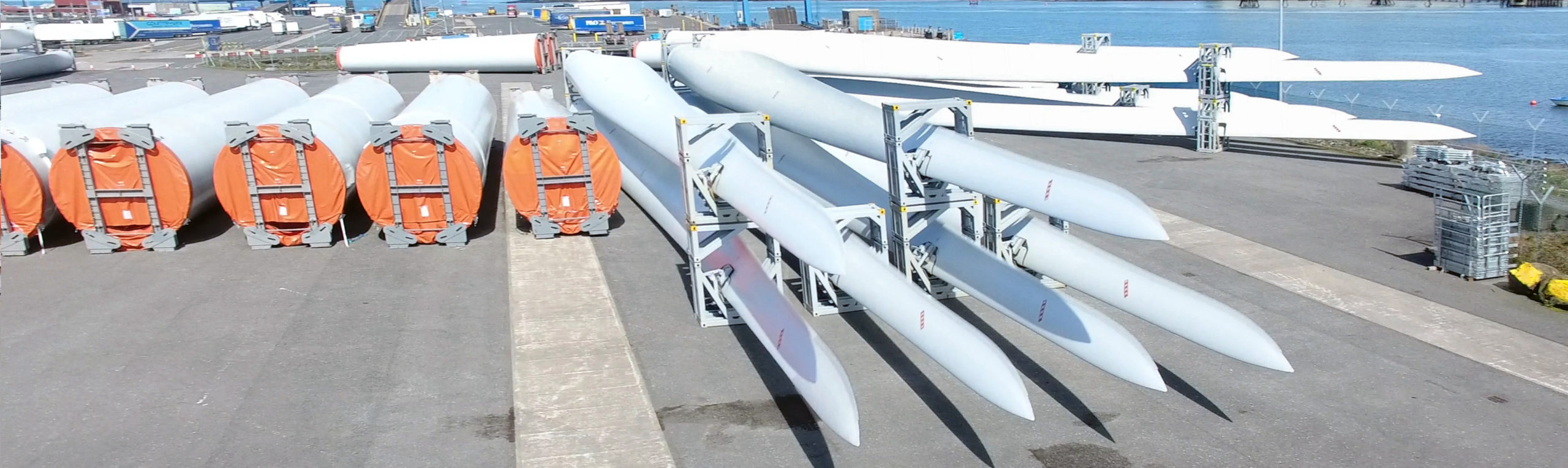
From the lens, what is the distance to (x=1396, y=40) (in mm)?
79312

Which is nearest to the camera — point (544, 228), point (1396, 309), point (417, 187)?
point (1396, 309)

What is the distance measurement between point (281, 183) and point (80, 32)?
91.4 meters

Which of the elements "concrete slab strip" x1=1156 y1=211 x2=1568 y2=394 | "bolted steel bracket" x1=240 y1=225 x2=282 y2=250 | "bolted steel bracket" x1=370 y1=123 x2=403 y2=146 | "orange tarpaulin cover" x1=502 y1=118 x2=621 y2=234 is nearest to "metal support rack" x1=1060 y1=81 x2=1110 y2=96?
"concrete slab strip" x1=1156 y1=211 x2=1568 y2=394

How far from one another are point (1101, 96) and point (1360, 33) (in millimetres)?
70384

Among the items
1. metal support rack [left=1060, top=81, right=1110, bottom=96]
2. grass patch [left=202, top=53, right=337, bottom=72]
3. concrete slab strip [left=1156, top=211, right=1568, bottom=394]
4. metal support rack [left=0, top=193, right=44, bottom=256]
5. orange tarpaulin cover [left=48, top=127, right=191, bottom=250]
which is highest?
grass patch [left=202, top=53, right=337, bottom=72]

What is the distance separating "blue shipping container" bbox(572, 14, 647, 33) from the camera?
76.8 metres

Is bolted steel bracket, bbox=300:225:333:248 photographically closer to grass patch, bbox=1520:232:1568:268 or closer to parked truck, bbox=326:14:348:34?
grass patch, bbox=1520:232:1568:268

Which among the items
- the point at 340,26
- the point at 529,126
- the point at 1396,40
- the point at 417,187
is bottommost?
the point at 1396,40

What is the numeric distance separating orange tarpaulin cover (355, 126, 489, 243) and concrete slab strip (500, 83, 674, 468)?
139 centimetres

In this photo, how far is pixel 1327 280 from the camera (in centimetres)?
1465

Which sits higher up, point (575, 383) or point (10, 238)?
point (10, 238)

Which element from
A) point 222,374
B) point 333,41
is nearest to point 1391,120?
point 222,374

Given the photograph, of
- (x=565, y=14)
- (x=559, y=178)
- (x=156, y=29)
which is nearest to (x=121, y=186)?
(x=559, y=178)

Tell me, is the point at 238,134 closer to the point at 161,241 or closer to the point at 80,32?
the point at 161,241
